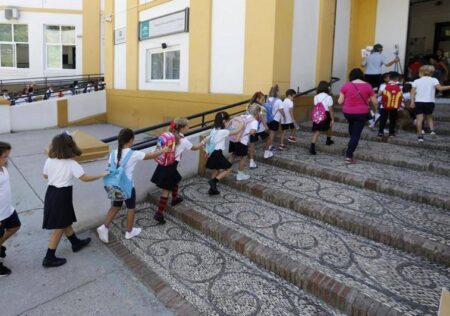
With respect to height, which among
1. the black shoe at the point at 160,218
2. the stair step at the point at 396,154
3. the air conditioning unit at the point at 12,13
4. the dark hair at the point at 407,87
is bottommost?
the black shoe at the point at 160,218

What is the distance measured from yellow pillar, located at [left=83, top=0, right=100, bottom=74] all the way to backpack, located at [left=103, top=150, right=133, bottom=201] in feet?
55.9

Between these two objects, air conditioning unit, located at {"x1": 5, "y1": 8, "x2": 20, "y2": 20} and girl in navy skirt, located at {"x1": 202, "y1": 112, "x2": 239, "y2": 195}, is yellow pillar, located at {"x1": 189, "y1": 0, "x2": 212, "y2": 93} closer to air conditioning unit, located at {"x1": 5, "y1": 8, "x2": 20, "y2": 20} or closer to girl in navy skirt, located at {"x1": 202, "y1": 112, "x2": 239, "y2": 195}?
girl in navy skirt, located at {"x1": 202, "y1": 112, "x2": 239, "y2": 195}

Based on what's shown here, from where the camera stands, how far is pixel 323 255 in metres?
3.58

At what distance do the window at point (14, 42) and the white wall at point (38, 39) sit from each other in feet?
1.00

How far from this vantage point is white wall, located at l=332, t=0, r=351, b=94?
9.14 m

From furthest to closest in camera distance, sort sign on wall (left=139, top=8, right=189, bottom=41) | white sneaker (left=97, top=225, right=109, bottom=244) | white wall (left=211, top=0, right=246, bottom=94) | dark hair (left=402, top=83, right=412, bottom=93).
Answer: sign on wall (left=139, top=8, right=189, bottom=41)
white wall (left=211, top=0, right=246, bottom=94)
dark hair (left=402, top=83, right=412, bottom=93)
white sneaker (left=97, top=225, right=109, bottom=244)

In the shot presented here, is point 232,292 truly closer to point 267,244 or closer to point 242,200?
point 267,244

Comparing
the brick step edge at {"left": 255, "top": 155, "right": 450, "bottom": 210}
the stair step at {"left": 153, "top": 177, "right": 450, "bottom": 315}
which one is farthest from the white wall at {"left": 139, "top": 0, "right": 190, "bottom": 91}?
the stair step at {"left": 153, "top": 177, "right": 450, "bottom": 315}

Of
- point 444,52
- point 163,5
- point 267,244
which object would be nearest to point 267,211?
point 267,244

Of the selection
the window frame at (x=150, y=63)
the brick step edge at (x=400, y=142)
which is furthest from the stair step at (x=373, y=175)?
the window frame at (x=150, y=63)

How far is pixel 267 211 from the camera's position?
4.65 meters

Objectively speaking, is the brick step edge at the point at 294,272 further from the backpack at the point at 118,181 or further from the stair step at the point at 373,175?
the stair step at the point at 373,175

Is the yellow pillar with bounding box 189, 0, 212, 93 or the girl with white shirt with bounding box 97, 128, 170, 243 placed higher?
the yellow pillar with bounding box 189, 0, 212, 93

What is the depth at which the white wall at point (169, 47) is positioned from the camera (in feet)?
33.3
